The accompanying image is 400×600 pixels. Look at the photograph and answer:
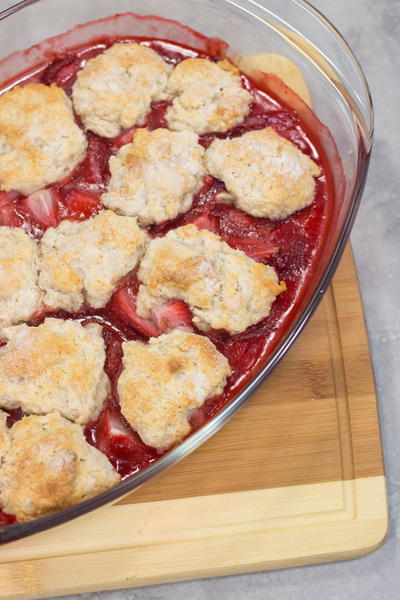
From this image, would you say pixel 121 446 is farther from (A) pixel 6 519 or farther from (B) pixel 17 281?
(B) pixel 17 281

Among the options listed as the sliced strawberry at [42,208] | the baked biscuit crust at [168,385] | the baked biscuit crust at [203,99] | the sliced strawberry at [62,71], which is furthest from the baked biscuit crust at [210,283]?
the sliced strawberry at [62,71]

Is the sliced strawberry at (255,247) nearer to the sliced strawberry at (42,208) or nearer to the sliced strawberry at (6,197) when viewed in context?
the sliced strawberry at (42,208)

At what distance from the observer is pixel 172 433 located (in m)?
2.00

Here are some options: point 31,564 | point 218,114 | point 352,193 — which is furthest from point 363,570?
point 218,114

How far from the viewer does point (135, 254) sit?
7.20ft

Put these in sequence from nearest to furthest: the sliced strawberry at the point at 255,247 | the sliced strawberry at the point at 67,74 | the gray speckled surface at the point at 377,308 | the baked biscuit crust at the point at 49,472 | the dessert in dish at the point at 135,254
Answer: the baked biscuit crust at the point at 49,472 < the dessert in dish at the point at 135,254 < the sliced strawberry at the point at 255,247 < the gray speckled surface at the point at 377,308 < the sliced strawberry at the point at 67,74

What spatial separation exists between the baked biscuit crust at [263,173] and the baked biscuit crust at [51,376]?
0.68 m

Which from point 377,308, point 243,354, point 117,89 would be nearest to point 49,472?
point 243,354

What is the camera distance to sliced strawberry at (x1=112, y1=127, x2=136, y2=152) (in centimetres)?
241

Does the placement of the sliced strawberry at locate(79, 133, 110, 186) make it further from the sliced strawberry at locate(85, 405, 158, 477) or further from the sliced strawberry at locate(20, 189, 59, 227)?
the sliced strawberry at locate(85, 405, 158, 477)

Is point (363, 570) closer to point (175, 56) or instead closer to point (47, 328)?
point (47, 328)

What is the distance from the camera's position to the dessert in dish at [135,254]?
2012 mm

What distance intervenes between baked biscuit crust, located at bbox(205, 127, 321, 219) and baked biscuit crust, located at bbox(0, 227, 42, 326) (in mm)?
637

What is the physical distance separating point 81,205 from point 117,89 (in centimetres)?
42
